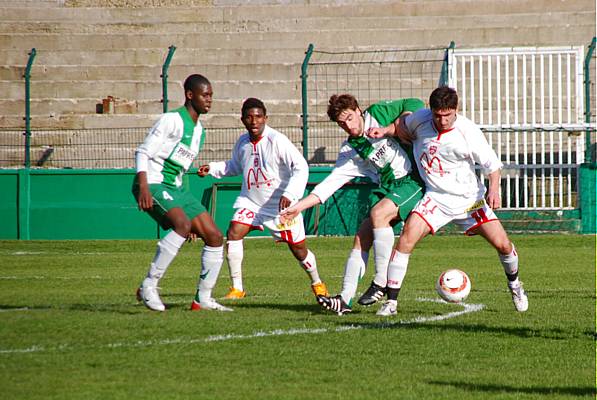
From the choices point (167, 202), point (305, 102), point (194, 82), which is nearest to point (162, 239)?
point (167, 202)

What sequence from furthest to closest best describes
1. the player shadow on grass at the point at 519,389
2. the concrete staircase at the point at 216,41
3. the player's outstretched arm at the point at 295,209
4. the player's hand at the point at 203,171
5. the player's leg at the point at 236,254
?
1. the concrete staircase at the point at 216,41
2. the player's leg at the point at 236,254
3. the player's hand at the point at 203,171
4. the player's outstretched arm at the point at 295,209
5. the player shadow on grass at the point at 519,389

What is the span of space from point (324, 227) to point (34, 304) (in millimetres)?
12965

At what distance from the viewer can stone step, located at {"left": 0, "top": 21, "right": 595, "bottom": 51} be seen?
27.8 m

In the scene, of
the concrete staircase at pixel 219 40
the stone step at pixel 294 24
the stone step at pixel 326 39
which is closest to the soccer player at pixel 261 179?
the concrete staircase at pixel 219 40

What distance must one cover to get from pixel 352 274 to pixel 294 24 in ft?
66.8

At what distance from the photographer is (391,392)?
6.00m

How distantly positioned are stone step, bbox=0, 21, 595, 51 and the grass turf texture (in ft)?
51.4

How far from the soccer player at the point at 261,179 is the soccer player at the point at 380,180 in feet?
2.54

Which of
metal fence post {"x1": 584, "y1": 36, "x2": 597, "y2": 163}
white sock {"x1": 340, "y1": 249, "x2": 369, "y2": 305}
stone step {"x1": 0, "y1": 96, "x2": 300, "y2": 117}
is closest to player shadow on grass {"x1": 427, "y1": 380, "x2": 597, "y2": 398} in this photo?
white sock {"x1": 340, "y1": 249, "x2": 369, "y2": 305}

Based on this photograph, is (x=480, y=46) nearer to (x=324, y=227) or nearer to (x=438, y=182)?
(x=324, y=227)

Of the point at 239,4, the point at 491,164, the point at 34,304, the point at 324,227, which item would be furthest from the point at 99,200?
the point at 491,164

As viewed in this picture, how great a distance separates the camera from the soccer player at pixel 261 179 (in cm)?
1086

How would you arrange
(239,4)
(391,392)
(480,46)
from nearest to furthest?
(391,392) < (480,46) < (239,4)

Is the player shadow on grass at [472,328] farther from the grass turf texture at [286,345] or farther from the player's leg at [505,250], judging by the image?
the player's leg at [505,250]
